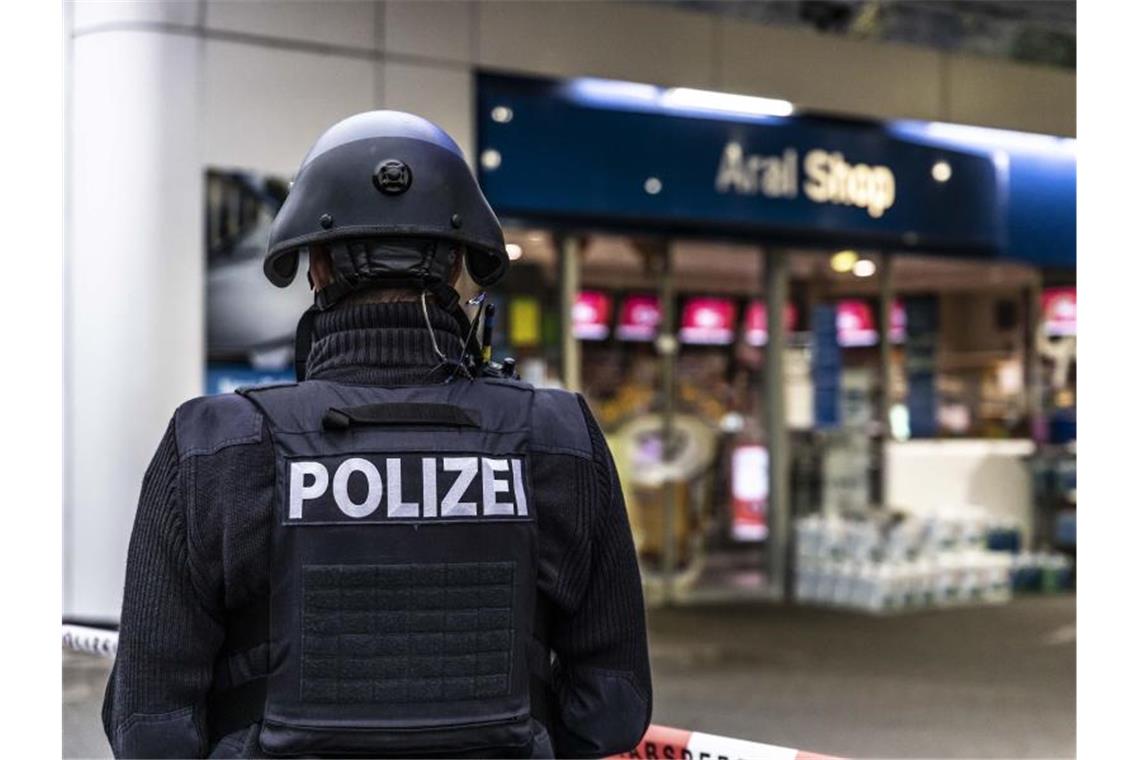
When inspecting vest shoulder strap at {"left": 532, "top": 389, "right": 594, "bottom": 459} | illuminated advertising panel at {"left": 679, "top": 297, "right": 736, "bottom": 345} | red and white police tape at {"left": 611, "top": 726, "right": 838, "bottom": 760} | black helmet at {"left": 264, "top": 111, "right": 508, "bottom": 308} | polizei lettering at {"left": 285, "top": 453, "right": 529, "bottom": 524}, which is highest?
illuminated advertising panel at {"left": 679, "top": 297, "right": 736, "bottom": 345}

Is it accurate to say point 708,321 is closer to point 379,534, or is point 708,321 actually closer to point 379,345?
point 379,345

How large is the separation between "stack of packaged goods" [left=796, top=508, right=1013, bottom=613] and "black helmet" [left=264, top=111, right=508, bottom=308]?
362 inches

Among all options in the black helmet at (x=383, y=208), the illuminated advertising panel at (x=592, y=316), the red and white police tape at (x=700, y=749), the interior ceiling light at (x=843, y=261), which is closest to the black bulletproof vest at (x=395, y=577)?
the black helmet at (x=383, y=208)

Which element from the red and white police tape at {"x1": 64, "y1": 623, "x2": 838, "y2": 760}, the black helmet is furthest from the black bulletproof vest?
the red and white police tape at {"x1": 64, "y1": 623, "x2": 838, "y2": 760}

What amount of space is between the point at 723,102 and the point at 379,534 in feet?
27.1

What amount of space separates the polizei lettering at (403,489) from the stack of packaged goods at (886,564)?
9.20 metres

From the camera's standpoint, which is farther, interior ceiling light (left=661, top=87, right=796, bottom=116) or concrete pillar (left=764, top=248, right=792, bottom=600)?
concrete pillar (left=764, top=248, right=792, bottom=600)

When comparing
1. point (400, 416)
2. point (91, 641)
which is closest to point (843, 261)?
point (91, 641)

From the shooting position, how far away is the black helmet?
7.09ft

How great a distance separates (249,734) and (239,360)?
6.43m

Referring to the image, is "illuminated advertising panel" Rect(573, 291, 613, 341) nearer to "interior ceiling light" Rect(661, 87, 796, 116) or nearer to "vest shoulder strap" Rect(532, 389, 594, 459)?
"interior ceiling light" Rect(661, 87, 796, 116)

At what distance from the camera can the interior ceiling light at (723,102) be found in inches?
383

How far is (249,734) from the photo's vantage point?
2.06 meters
